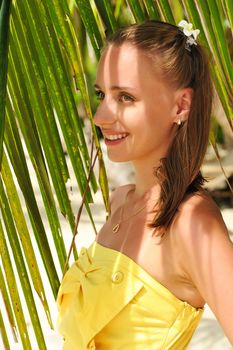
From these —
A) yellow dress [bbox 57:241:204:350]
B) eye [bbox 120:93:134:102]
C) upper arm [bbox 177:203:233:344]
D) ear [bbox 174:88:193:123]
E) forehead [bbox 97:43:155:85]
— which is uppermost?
forehead [bbox 97:43:155:85]

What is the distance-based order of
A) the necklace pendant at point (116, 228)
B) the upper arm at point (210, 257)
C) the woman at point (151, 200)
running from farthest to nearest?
the necklace pendant at point (116, 228)
the woman at point (151, 200)
the upper arm at point (210, 257)

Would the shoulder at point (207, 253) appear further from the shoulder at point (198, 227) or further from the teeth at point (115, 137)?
the teeth at point (115, 137)

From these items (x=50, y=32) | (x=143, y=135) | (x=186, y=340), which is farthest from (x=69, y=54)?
(x=186, y=340)

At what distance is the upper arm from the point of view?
933 mm

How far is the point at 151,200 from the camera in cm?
116

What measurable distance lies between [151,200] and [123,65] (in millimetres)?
209

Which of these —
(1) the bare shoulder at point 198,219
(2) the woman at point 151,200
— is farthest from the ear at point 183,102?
(1) the bare shoulder at point 198,219

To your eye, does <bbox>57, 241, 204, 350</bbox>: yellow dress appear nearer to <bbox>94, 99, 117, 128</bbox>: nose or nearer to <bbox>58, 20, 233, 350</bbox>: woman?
<bbox>58, 20, 233, 350</bbox>: woman

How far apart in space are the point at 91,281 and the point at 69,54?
1.08ft

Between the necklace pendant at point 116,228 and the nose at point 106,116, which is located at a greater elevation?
the nose at point 106,116

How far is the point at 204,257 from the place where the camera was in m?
0.96

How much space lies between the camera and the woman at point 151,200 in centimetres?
105

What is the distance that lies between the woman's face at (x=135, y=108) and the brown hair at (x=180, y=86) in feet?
0.05

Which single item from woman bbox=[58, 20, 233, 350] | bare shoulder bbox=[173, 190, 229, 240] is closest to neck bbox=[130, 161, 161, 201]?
woman bbox=[58, 20, 233, 350]
